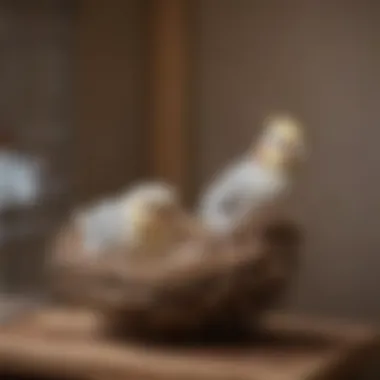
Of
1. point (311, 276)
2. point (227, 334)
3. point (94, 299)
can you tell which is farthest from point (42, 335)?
point (311, 276)

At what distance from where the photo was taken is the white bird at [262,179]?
1014 mm

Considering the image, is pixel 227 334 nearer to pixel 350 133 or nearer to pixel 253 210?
pixel 253 210

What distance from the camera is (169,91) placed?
1306 mm

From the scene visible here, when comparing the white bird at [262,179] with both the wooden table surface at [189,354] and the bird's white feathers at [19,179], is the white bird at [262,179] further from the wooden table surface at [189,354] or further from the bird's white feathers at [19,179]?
the bird's white feathers at [19,179]

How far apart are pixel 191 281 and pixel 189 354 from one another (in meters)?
0.08

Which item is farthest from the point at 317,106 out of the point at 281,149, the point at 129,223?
the point at 129,223

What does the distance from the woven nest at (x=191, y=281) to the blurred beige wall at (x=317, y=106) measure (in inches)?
7.8

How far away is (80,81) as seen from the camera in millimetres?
1338

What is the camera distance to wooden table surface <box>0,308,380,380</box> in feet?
2.92

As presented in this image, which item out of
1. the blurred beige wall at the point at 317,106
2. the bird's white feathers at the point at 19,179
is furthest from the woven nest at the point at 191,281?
the bird's white feathers at the point at 19,179

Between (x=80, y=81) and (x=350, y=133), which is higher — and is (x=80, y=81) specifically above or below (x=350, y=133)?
above

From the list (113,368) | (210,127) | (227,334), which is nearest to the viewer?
(113,368)

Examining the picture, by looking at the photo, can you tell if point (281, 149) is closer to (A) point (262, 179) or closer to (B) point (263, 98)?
(A) point (262, 179)

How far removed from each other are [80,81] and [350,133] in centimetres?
42
